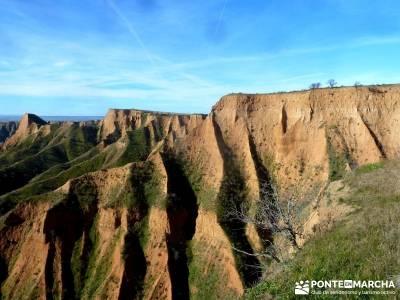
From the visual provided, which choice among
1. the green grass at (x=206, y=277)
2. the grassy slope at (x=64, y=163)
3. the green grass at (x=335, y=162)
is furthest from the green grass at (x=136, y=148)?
the green grass at (x=335, y=162)

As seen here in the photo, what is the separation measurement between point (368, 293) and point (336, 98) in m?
44.9

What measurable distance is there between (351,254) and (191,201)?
40.4m

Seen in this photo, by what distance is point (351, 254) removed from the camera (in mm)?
10930

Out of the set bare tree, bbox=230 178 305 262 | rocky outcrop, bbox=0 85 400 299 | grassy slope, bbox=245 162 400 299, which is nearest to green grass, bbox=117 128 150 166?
rocky outcrop, bbox=0 85 400 299

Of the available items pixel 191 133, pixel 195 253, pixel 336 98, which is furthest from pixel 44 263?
pixel 336 98

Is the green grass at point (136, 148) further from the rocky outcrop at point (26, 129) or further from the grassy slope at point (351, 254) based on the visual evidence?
the grassy slope at point (351, 254)

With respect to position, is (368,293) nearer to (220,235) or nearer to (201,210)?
(220,235)

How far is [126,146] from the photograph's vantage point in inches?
3807

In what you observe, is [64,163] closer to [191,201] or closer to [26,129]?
[26,129]

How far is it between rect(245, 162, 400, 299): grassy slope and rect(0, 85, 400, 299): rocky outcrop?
91.3ft

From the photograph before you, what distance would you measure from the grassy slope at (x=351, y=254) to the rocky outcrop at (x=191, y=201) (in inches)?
1096

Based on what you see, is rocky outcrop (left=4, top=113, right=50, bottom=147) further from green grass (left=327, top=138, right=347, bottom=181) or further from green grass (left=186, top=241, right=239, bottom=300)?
green grass (left=327, top=138, right=347, bottom=181)

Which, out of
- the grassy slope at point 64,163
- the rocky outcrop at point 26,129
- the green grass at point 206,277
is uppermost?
the rocky outcrop at point 26,129

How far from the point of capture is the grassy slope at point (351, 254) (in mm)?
9945
